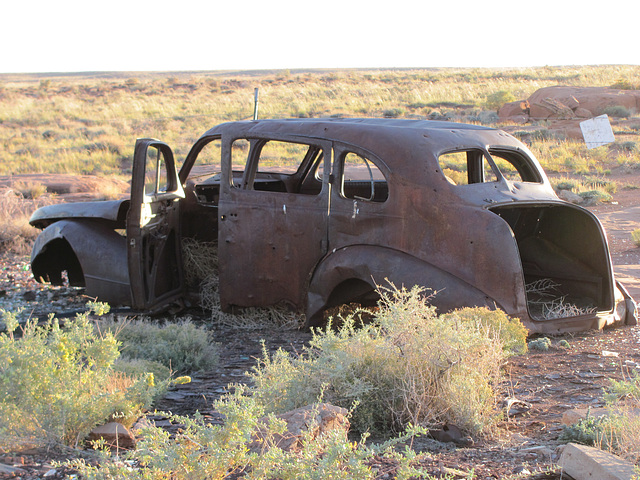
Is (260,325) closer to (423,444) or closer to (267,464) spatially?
(423,444)

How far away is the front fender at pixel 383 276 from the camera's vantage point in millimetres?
5062

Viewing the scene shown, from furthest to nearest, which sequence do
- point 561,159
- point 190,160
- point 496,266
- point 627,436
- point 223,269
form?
1. point 561,159
2. point 190,160
3. point 223,269
4. point 496,266
5. point 627,436

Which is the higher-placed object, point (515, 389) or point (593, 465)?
point (593, 465)

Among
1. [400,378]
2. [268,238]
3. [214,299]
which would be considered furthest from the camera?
[214,299]

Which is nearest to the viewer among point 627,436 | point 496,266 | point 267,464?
A: point 267,464

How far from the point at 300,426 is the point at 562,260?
4.14 m

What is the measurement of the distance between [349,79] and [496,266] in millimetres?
55485

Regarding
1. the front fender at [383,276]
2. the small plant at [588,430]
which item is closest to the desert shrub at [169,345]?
the front fender at [383,276]

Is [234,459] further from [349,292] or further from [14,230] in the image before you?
[14,230]

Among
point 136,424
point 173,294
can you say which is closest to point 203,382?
point 136,424

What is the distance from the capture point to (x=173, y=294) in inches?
264

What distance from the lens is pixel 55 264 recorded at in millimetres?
7453

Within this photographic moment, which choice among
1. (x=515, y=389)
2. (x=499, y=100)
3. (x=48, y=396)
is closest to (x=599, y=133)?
(x=499, y=100)

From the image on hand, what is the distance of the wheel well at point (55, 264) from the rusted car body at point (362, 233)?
0.04m
